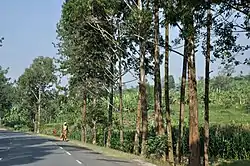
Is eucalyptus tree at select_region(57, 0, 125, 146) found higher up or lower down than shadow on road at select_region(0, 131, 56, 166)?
higher up

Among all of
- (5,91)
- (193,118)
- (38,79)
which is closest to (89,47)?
(193,118)

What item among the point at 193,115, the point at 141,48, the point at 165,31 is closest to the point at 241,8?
the point at 193,115

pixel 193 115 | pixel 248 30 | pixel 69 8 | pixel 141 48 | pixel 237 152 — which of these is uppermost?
pixel 69 8

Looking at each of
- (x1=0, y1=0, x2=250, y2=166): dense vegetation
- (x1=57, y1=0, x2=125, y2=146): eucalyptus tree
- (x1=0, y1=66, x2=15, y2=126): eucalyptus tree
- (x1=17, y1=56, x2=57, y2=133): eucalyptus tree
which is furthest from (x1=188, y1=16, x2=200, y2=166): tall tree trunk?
(x1=0, y1=66, x2=15, y2=126): eucalyptus tree

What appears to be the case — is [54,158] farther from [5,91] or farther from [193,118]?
[5,91]

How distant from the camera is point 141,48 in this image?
32375 mm

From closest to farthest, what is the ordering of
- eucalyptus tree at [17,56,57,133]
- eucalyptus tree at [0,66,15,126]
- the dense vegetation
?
the dense vegetation, eucalyptus tree at [17,56,57,133], eucalyptus tree at [0,66,15,126]

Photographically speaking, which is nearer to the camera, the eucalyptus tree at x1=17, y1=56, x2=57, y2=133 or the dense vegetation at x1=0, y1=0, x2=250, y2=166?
the dense vegetation at x1=0, y1=0, x2=250, y2=166

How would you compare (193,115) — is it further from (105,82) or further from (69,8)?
(105,82)

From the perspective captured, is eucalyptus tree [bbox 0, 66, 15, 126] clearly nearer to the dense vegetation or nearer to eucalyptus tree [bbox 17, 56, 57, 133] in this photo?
eucalyptus tree [bbox 17, 56, 57, 133]

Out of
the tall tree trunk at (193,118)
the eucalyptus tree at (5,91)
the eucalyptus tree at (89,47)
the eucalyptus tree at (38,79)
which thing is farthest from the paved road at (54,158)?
the eucalyptus tree at (5,91)

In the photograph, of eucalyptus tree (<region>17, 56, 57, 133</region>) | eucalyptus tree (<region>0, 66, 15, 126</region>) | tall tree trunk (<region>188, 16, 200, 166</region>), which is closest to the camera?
tall tree trunk (<region>188, 16, 200, 166</region>)

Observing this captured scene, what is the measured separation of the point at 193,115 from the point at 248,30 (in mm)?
9645

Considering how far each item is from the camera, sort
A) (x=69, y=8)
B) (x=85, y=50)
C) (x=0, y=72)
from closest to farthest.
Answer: (x=69, y=8) → (x=85, y=50) → (x=0, y=72)
